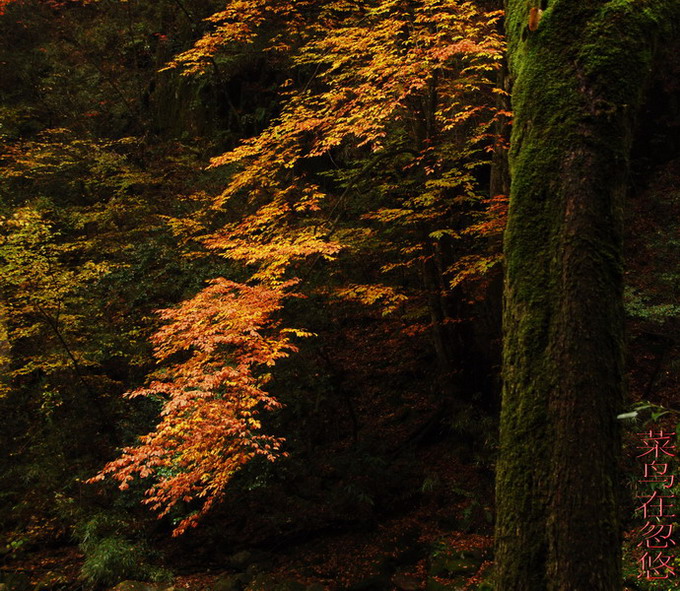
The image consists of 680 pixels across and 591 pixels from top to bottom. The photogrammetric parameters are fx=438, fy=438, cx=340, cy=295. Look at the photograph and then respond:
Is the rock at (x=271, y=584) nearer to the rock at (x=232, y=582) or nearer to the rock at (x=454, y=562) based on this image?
the rock at (x=232, y=582)

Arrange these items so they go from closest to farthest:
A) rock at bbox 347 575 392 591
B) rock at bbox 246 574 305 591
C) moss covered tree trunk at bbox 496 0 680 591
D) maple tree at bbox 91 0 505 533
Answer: moss covered tree trunk at bbox 496 0 680 591 → maple tree at bbox 91 0 505 533 → rock at bbox 347 575 392 591 → rock at bbox 246 574 305 591

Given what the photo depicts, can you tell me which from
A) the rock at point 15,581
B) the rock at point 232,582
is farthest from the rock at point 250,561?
the rock at point 15,581

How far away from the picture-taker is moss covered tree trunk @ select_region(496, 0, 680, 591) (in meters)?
1.66

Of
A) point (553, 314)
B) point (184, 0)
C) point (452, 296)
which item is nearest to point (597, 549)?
point (553, 314)

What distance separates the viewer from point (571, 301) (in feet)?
5.72

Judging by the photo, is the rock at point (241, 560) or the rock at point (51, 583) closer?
the rock at point (51, 583)

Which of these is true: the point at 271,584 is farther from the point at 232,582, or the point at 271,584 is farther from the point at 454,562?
the point at 454,562

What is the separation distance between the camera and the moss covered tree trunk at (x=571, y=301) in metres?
1.66

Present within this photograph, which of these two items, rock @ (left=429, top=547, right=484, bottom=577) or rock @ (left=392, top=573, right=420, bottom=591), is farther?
rock @ (left=392, top=573, right=420, bottom=591)

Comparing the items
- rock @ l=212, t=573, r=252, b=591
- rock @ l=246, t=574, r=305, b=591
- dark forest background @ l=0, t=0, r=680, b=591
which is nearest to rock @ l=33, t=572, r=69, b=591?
dark forest background @ l=0, t=0, r=680, b=591

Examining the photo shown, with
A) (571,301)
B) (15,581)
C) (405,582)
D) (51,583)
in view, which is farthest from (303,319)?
(571,301)

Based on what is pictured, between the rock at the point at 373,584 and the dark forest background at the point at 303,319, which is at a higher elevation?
the dark forest background at the point at 303,319

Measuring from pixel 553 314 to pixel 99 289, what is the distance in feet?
32.5

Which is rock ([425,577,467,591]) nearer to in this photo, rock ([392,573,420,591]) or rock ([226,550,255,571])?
rock ([392,573,420,591])
